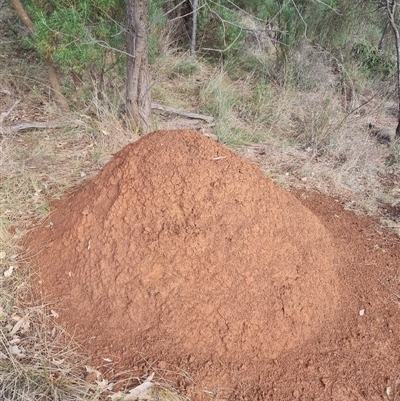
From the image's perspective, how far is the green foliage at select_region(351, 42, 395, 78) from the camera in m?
6.76

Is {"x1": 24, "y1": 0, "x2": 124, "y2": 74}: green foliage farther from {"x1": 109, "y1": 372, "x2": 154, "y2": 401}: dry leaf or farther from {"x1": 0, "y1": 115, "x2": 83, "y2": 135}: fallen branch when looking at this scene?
{"x1": 109, "y1": 372, "x2": 154, "y2": 401}: dry leaf

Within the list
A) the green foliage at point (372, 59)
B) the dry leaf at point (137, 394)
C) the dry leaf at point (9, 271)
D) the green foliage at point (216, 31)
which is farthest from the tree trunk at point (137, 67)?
the green foliage at point (372, 59)

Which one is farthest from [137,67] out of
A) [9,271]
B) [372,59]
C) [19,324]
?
[372,59]

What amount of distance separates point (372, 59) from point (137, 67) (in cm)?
508

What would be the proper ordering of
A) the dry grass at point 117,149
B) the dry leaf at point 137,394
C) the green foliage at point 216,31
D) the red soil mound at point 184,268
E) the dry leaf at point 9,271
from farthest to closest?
the green foliage at point 216,31 < the dry leaf at point 9,271 < the red soil mound at point 184,268 < the dry grass at point 117,149 < the dry leaf at point 137,394

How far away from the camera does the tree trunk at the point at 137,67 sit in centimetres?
339

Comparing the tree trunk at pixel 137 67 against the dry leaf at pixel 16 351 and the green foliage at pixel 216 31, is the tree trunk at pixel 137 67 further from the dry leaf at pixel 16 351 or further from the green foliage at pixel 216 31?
the dry leaf at pixel 16 351

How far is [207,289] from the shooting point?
2.00 meters

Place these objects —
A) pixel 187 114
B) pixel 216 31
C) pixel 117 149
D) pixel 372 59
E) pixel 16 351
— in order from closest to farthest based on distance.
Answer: pixel 16 351
pixel 117 149
pixel 187 114
pixel 216 31
pixel 372 59

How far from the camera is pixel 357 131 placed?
4703 mm

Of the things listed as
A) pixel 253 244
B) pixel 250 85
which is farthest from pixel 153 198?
pixel 250 85

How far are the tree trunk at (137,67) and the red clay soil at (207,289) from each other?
1.70 meters

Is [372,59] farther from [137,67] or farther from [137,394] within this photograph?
[137,394]

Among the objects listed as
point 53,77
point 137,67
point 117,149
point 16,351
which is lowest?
point 16,351
